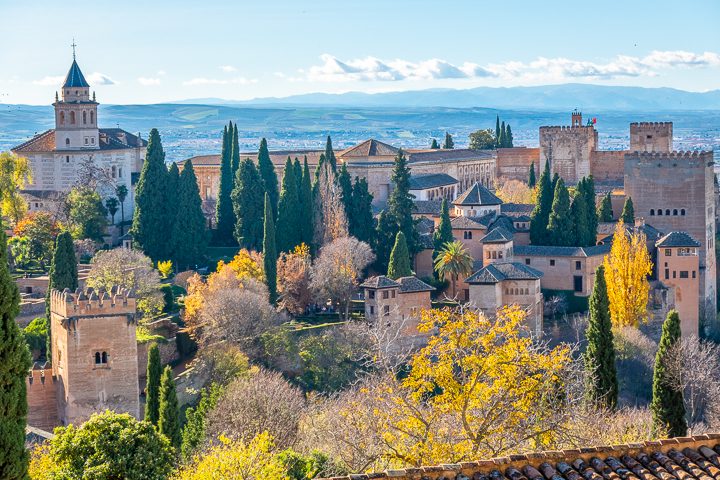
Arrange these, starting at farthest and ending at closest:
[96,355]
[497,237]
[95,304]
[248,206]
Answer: [248,206] → [497,237] → [95,304] → [96,355]

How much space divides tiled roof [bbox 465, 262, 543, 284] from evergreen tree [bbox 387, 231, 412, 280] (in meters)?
2.16

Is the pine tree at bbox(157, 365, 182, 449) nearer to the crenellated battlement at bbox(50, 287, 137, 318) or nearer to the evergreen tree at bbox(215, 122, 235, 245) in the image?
the crenellated battlement at bbox(50, 287, 137, 318)

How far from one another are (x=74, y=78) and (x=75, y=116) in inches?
63.5

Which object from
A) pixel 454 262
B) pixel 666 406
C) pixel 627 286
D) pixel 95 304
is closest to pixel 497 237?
pixel 454 262

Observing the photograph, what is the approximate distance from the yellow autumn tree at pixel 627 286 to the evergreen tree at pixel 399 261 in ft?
22.0

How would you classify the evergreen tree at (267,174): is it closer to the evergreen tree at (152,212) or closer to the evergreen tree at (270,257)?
Result: the evergreen tree at (152,212)

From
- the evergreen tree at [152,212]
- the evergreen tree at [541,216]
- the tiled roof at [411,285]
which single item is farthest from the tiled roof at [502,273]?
the evergreen tree at [152,212]

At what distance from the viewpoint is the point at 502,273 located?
45406 mm

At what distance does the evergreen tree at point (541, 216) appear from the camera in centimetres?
5094

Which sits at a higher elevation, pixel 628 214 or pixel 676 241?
pixel 628 214

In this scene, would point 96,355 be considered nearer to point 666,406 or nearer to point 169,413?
point 169,413

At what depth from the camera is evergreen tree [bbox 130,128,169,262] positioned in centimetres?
5084

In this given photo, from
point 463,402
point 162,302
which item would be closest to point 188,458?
point 463,402

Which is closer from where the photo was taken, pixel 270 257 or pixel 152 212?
pixel 270 257
